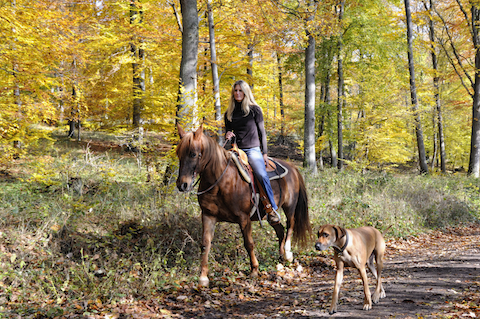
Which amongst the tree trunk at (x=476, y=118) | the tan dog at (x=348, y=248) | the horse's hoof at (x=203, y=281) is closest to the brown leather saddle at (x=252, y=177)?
Result: the horse's hoof at (x=203, y=281)

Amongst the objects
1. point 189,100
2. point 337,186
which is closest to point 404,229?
point 337,186

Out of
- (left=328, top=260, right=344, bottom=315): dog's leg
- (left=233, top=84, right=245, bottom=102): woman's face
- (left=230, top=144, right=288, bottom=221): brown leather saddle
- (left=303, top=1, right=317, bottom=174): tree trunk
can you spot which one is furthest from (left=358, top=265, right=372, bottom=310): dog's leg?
(left=303, top=1, right=317, bottom=174): tree trunk

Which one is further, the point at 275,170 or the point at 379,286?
the point at 275,170

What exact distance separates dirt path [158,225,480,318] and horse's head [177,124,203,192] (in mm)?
1612

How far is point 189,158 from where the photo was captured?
420 centimetres

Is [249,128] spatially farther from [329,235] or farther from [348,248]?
[348,248]

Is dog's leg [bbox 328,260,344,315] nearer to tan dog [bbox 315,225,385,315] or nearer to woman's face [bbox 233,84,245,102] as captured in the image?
tan dog [bbox 315,225,385,315]

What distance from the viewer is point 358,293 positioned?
14.6ft

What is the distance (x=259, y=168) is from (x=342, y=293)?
2.23m

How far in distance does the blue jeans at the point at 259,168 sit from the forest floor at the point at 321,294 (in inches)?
52.0

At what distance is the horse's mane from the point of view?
13.9 ft

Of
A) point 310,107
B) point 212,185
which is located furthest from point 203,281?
point 310,107

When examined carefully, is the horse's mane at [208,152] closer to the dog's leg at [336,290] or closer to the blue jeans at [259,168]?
the blue jeans at [259,168]

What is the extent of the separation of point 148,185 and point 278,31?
712cm
